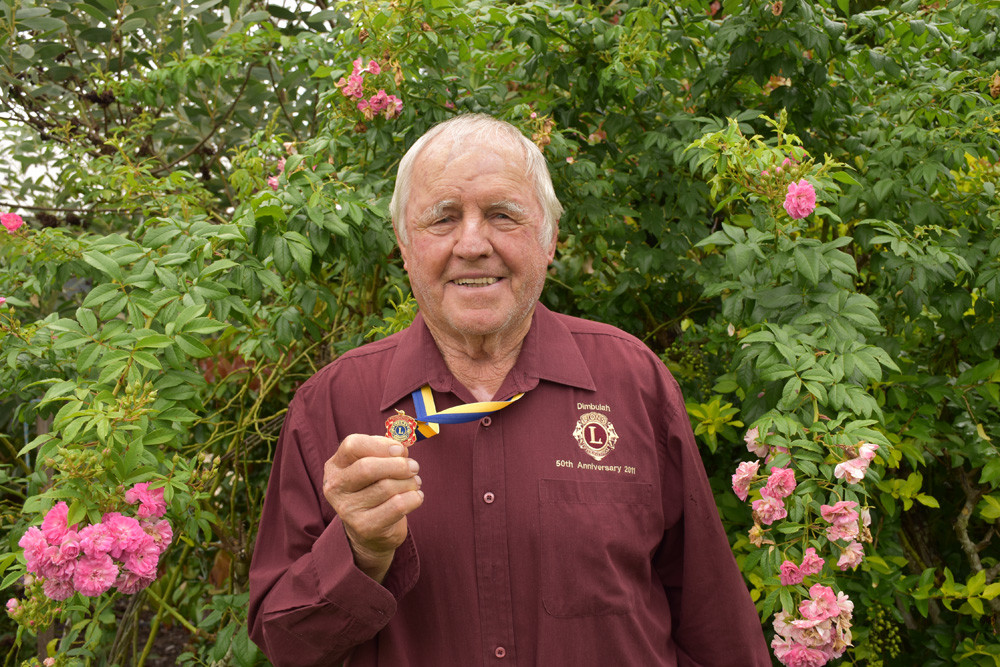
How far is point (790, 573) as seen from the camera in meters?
1.80

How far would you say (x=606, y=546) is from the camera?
5.43ft

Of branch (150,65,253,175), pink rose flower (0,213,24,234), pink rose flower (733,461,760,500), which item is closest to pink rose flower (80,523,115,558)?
pink rose flower (0,213,24,234)

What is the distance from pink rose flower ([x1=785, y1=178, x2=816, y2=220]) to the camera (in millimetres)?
2045

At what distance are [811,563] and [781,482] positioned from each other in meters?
0.20

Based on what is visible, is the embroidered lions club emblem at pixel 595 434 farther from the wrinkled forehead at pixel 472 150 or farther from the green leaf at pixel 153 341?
the green leaf at pixel 153 341

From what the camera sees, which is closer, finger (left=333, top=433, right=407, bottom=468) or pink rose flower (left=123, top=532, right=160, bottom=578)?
finger (left=333, top=433, right=407, bottom=468)

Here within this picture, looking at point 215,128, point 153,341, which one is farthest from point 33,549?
point 215,128

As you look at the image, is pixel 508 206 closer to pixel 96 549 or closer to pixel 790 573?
pixel 790 573

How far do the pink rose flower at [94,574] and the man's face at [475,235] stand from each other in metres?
0.93

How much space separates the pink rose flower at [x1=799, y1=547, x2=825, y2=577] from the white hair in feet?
3.11

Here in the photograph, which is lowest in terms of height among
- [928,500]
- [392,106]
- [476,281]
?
[928,500]

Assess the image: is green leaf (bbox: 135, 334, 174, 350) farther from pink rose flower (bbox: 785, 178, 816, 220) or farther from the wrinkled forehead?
pink rose flower (bbox: 785, 178, 816, 220)

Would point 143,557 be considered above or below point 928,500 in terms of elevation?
above

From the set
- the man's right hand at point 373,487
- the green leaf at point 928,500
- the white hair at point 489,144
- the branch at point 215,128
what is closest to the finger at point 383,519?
the man's right hand at point 373,487
